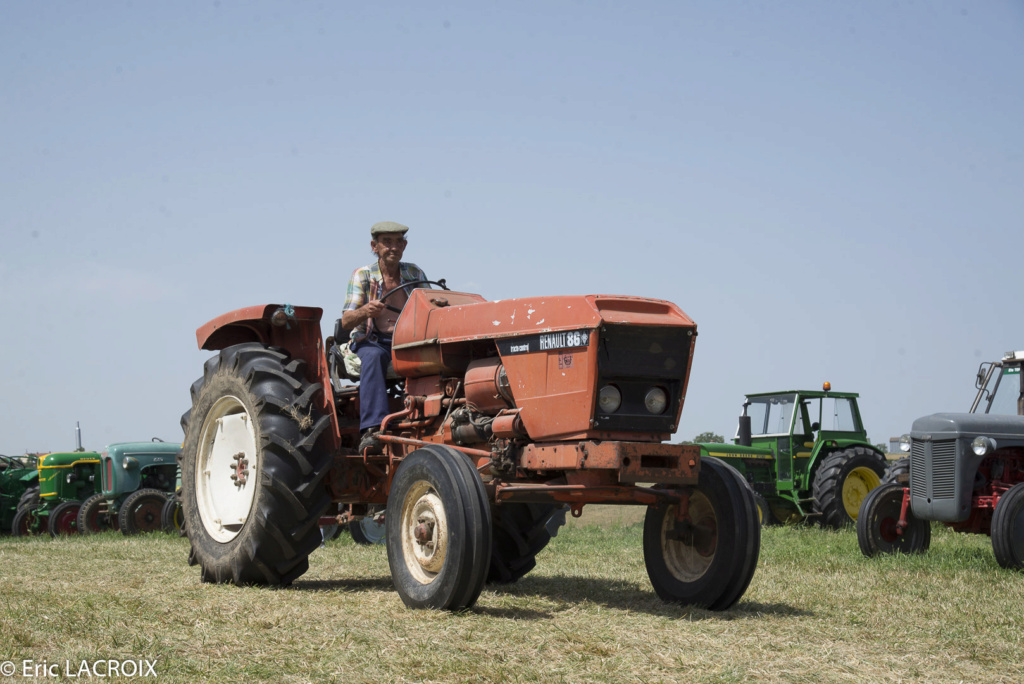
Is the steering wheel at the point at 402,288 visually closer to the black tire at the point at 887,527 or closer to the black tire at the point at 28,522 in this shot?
the black tire at the point at 887,527

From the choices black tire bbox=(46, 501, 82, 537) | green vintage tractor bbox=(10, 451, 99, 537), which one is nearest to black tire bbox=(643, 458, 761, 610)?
black tire bbox=(46, 501, 82, 537)

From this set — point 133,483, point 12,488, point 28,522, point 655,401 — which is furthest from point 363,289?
point 12,488

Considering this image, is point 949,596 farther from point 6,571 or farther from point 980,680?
point 6,571

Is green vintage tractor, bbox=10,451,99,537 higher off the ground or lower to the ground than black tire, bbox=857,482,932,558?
lower

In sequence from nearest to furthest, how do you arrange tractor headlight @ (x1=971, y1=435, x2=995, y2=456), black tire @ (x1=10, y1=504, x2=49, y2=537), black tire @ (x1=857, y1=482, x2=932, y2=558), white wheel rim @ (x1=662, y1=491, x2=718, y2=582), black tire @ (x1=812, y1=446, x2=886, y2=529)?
1. white wheel rim @ (x1=662, y1=491, x2=718, y2=582)
2. tractor headlight @ (x1=971, y1=435, x2=995, y2=456)
3. black tire @ (x1=857, y1=482, x2=932, y2=558)
4. black tire @ (x1=812, y1=446, x2=886, y2=529)
5. black tire @ (x1=10, y1=504, x2=49, y2=537)

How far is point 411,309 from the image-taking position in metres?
6.85

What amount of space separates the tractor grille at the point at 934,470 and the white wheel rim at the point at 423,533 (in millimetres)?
5634

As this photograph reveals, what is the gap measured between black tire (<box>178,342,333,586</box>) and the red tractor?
13 mm

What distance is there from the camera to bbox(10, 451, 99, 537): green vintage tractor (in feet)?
55.9

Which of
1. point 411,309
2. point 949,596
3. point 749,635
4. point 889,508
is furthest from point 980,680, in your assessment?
point 889,508

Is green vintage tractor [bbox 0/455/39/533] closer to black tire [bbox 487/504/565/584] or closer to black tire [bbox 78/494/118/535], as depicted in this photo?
black tire [bbox 78/494/118/535]

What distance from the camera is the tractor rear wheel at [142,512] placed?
15086 millimetres

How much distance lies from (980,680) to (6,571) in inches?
285

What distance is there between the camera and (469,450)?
608 centimetres
